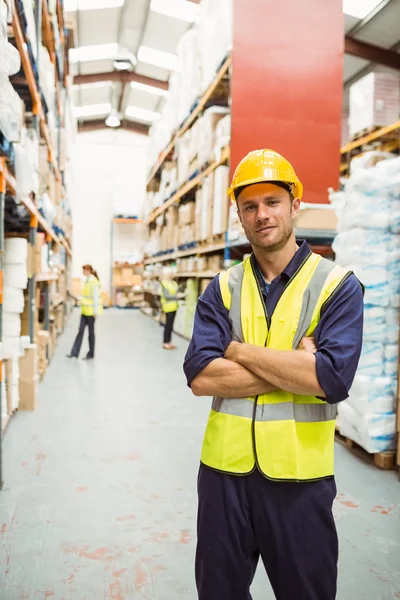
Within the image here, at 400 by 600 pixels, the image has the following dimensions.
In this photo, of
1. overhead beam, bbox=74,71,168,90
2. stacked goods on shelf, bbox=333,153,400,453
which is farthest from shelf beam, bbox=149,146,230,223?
overhead beam, bbox=74,71,168,90

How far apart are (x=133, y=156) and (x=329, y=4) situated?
16856 millimetres

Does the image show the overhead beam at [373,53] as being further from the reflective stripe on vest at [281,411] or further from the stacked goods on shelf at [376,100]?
the reflective stripe on vest at [281,411]

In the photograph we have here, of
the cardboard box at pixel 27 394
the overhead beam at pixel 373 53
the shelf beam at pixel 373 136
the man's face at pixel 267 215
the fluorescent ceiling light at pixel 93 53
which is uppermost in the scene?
the fluorescent ceiling light at pixel 93 53

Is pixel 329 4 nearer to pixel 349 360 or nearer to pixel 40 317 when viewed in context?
pixel 40 317

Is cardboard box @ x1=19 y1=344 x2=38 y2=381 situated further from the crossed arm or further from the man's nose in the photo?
the man's nose

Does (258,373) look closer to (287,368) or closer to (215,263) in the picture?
(287,368)

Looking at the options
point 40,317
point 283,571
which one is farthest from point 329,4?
point 283,571

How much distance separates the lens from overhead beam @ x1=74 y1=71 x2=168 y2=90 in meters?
17.1

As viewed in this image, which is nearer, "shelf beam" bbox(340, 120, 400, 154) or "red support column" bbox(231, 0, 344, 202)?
"red support column" bbox(231, 0, 344, 202)

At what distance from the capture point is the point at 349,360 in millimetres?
1568

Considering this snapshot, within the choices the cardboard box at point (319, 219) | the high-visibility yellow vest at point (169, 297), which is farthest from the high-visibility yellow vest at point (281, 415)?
the high-visibility yellow vest at point (169, 297)

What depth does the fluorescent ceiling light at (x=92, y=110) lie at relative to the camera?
20.7 metres

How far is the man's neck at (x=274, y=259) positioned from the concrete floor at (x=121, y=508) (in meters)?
1.49

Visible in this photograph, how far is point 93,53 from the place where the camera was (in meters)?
15.4
